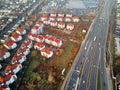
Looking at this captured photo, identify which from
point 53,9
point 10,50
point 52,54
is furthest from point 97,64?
point 53,9

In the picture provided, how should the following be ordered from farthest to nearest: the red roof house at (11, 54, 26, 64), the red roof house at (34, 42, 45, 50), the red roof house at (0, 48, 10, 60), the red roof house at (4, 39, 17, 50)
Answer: the red roof house at (4, 39, 17, 50), the red roof house at (34, 42, 45, 50), the red roof house at (0, 48, 10, 60), the red roof house at (11, 54, 26, 64)

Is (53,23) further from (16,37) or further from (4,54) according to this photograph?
(4,54)

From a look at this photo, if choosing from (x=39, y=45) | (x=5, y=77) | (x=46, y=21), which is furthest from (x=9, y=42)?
(x=46, y=21)

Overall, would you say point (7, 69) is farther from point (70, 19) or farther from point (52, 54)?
point (70, 19)

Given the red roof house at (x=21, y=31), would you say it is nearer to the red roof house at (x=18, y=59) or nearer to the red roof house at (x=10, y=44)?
the red roof house at (x=10, y=44)

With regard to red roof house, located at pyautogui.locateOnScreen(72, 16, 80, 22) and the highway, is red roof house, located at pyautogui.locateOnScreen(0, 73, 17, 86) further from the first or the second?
red roof house, located at pyautogui.locateOnScreen(72, 16, 80, 22)

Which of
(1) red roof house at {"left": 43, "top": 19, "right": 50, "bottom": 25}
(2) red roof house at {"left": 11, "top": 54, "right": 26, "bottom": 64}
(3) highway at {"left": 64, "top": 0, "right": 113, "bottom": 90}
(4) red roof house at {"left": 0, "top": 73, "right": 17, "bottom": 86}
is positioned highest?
(1) red roof house at {"left": 43, "top": 19, "right": 50, "bottom": 25}

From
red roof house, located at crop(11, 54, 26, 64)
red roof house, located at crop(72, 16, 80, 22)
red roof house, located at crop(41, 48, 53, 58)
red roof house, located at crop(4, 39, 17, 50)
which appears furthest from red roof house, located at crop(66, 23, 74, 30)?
red roof house, located at crop(11, 54, 26, 64)

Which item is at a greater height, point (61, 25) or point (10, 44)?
point (10, 44)
